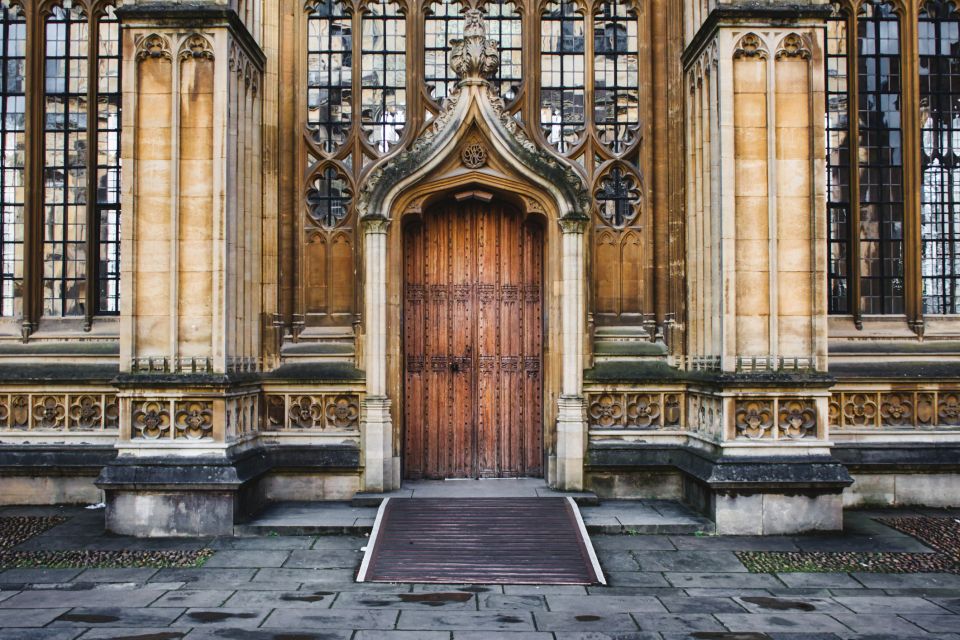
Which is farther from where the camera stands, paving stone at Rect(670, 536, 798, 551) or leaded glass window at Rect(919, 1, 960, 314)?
leaded glass window at Rect(919, 1, 960, 314)

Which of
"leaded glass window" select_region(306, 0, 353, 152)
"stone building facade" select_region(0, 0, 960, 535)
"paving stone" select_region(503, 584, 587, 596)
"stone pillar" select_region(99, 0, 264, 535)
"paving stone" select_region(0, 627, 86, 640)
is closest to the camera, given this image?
"paving stone" select_region(0, 627, 86, 640)

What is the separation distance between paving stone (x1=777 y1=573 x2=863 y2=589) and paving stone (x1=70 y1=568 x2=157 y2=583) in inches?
242

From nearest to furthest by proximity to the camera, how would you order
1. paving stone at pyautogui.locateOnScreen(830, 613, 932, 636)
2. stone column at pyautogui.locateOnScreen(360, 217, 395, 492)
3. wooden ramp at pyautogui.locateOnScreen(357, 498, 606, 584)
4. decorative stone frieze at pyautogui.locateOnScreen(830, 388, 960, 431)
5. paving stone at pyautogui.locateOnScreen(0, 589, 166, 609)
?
paving stone at pyautogui.locateOnScreen(830, 613, 932, 636)
paving stone at pyautogui.locateOnScreen(0, 589, 166, 609)
wooden ramp at pyautogui.locateOnScreen(357, 498, 606, 584)
stone column at pyautogui.locateOnScreen(360, 217, 395, 492)
decorative stone frieze at pyautogui.locateOnScreen(830, 388, 960, 431)

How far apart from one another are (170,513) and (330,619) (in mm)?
3498

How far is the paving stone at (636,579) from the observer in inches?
311

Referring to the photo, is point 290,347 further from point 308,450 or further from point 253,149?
point 253,149

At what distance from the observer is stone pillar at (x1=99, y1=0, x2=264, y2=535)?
9.77m

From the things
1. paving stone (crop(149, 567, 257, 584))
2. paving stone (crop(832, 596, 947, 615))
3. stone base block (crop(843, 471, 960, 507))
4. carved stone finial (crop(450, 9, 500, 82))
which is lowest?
paving stone (crop(832, 596, 947, 615))

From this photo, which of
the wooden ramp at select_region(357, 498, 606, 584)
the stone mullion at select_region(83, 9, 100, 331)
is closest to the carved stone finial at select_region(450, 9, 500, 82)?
the stone mullion at select_region(83, 9, 100, 331)

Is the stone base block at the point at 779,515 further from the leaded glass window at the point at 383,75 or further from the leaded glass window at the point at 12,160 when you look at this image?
the leaded glass window at the point at 12,160

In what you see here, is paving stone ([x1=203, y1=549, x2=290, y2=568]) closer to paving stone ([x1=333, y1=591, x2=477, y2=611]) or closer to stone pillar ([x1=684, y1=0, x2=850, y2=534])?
paving stone ([x1=333, y1=591, x2=477, y2=611])

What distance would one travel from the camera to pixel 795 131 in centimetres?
1004

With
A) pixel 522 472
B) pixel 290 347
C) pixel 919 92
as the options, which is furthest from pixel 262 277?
pixel 919 92

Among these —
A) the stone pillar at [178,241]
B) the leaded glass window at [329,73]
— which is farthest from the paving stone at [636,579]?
the leaded glass window at [329,73]
